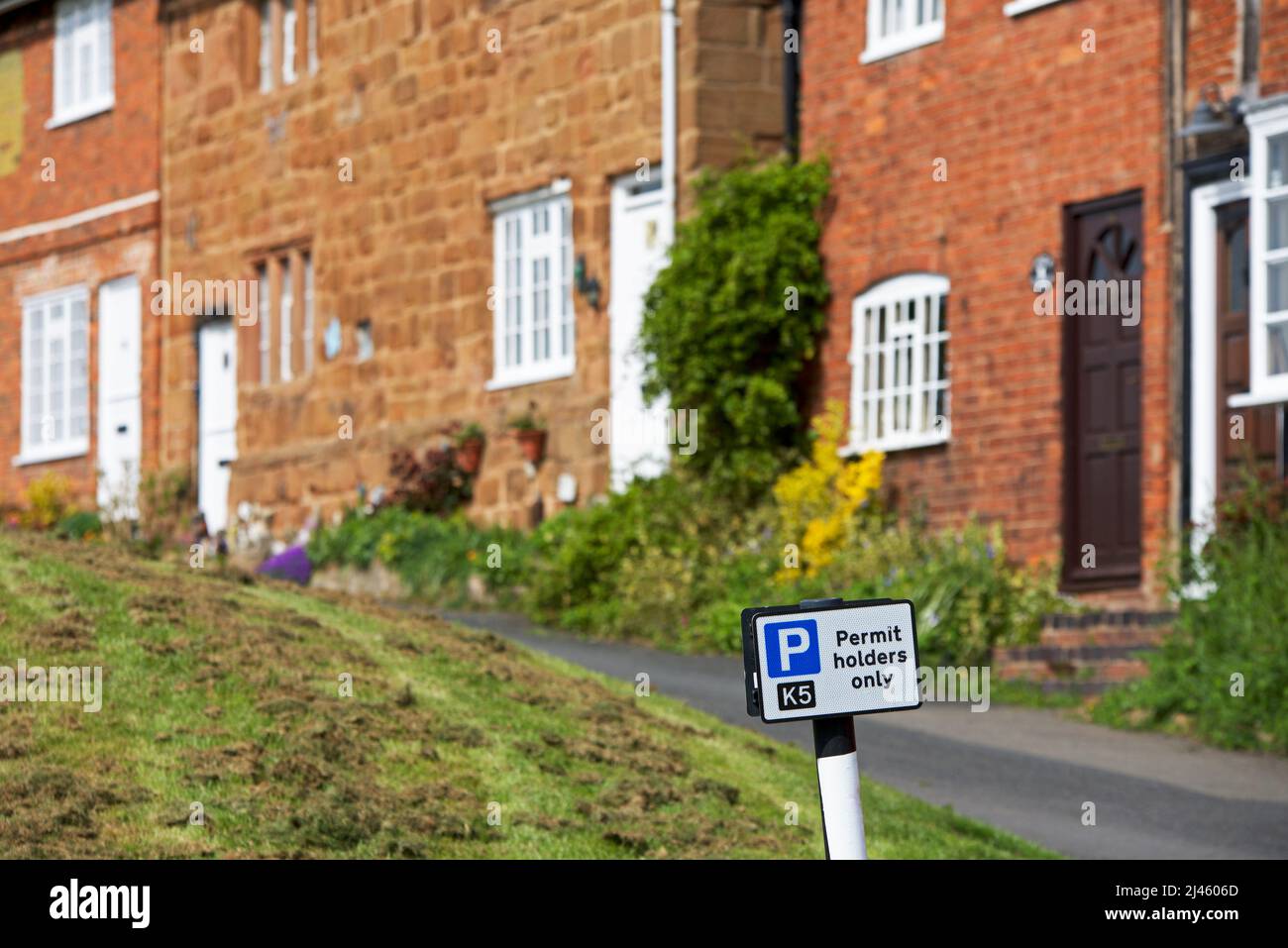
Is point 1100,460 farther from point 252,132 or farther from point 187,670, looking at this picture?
point 252,132

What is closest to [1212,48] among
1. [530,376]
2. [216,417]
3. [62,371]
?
[530,376]

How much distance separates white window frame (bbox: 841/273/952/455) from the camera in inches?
674

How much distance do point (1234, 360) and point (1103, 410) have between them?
1.25 m

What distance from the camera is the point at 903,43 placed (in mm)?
17516

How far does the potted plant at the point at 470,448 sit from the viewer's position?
2102 centimetres

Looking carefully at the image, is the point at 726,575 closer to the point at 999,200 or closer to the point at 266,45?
the point at 999,200

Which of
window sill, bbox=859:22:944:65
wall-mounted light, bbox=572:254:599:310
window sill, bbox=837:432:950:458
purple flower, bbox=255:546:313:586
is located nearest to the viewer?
window sill, bbox=837:432:950:458

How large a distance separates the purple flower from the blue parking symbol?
15.3 meters

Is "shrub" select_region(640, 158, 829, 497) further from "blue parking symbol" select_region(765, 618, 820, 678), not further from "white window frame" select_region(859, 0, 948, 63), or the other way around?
"blue parking symbol" select_region(765, 618, 820, 678)

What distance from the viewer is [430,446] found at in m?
21.7

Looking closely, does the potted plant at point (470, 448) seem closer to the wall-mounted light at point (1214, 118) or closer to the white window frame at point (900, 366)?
the white window frame at point (900, 366)

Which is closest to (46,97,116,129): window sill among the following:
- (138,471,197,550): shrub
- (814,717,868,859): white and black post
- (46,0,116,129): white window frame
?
(46,0,116,129): white window frame

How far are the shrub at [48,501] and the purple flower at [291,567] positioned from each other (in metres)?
6.17

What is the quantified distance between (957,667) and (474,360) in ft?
25.0
